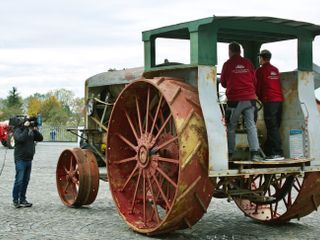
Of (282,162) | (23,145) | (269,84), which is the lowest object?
(282,162)

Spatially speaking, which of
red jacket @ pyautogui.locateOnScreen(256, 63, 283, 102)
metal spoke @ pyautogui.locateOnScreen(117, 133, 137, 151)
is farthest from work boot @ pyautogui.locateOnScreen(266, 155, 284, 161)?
metal spoke @ pyautogui.locateOnScreen(117, 133, 137, 151)

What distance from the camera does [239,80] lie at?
7.07m

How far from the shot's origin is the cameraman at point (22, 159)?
984cm

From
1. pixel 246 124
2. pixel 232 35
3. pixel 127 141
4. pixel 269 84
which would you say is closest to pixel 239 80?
pixel 246 124

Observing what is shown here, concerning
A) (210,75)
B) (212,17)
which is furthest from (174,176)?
(212,17)

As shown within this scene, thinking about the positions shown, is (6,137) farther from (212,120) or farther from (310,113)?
(212,120)

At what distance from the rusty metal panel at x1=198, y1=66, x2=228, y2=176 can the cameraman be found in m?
4.35

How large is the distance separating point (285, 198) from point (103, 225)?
8.48 feet

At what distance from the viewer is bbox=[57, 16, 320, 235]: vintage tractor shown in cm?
645

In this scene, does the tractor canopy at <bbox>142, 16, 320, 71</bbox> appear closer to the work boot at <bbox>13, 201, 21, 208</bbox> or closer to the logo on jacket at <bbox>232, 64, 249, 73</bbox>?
the logo on jacket at <bbox>232, 64, 249, 73</bbox>

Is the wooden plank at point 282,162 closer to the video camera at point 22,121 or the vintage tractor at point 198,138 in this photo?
the vintage tractor at point 198,138

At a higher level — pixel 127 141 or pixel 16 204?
pixel 127 141

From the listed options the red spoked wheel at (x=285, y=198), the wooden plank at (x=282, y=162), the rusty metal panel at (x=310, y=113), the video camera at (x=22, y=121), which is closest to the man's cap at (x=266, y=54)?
the rusty metal panel at (x=310, y=113)

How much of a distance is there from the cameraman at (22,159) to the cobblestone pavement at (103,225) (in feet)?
0.75
